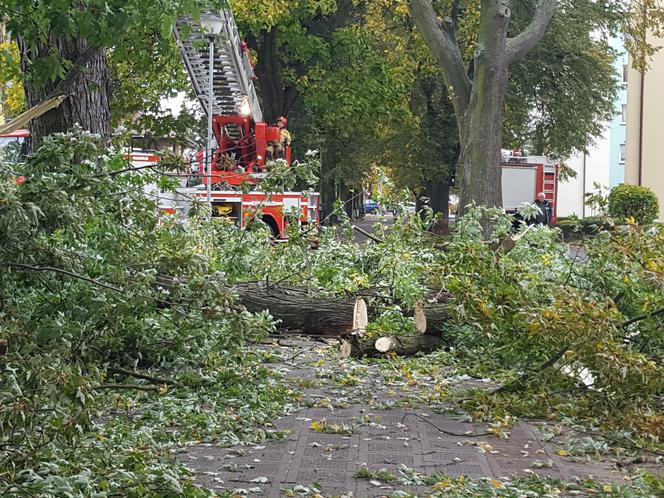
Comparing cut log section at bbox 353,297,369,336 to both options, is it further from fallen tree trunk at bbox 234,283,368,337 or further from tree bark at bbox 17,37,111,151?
tree bark at bbox 17,37,111,151

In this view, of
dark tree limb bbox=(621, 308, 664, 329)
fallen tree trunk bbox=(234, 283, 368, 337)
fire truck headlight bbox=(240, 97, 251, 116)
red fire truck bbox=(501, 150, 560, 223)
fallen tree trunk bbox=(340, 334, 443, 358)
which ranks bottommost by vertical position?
fallen tree trunk bbox=(340, 334, 443, 358)

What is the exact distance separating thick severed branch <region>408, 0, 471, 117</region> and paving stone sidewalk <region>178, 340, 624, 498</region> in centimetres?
1184

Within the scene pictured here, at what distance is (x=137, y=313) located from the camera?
6.71 m

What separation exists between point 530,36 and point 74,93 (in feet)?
37.1

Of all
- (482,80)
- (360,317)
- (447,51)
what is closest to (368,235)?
(360,317)

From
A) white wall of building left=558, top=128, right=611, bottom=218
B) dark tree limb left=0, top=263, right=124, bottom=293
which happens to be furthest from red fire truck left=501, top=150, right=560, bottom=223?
dark tree limb left=0, top=263, right=124, bottom=293

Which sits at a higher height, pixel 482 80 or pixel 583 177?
pixel 482 80

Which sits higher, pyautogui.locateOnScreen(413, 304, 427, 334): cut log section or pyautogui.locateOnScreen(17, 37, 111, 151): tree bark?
pyautogui.locateOnScreen(17, 37, 111, 151): tree bark

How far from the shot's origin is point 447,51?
62.0ft

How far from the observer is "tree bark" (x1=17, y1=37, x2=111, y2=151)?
9578 mm

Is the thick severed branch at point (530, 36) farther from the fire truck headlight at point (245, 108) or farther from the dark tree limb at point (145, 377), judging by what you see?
the dark tree limb at point (145, 377)

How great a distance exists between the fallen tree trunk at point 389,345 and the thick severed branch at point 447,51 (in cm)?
1045

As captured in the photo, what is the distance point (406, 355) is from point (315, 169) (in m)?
2.18

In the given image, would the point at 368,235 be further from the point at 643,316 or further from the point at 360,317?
the point at 643,316
